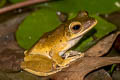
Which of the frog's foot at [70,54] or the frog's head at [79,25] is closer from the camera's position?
the frog's head at [79,25]

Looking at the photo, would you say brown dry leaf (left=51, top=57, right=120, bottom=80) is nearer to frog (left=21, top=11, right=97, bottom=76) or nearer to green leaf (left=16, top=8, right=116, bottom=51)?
frog (left=21, top=11, right=97, bottom=76)

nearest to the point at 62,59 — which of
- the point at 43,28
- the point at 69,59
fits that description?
the point at 69,59

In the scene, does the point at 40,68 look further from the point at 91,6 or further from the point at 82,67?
the point at 91,6

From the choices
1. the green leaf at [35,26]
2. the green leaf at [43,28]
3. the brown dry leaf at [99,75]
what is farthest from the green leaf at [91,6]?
the brown dry leaf at [99,75]

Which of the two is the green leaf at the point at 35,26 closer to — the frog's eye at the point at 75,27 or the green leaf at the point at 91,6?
the green leaf at the point at 91,6

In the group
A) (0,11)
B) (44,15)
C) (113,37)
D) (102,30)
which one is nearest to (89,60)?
(113,37)

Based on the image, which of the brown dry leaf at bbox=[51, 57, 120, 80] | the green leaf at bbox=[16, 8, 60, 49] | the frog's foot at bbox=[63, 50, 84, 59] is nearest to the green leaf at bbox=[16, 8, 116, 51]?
the green leaf at bbox=[16, 8, 60, 49]

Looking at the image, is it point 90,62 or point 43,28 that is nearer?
point 90,62
